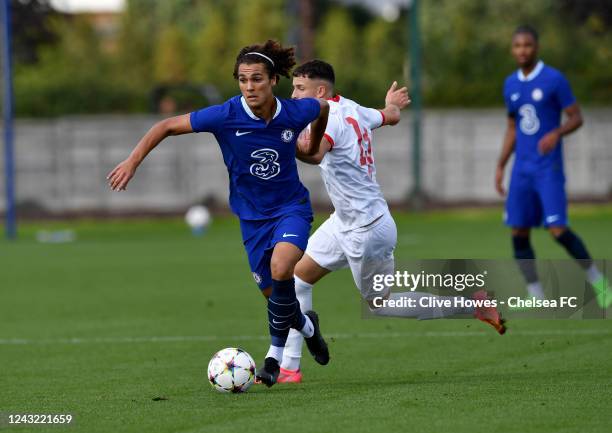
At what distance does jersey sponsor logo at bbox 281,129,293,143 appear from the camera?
8117mm

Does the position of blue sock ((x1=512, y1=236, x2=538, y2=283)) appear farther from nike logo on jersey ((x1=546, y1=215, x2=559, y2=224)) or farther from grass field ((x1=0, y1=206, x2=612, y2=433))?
grass field ((x1=0, y1=206, x2=612, y2=433))

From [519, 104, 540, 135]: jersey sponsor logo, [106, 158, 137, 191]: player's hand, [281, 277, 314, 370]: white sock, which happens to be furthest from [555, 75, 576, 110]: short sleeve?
[106, 158, 137, 191]: player's hand

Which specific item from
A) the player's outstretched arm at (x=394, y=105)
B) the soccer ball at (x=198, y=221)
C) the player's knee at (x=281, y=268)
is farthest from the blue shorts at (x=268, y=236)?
the soccer ball at (x=198, y=221)

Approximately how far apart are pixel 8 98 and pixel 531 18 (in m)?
28.0

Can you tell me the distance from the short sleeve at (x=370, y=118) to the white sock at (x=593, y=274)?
2850 millimetres

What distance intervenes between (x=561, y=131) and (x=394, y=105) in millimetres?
3604

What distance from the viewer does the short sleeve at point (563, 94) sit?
484 inches

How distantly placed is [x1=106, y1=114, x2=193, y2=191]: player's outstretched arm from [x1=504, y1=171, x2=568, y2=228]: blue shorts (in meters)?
5.22

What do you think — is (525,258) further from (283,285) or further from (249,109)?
(249,109)

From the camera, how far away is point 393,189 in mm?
32312

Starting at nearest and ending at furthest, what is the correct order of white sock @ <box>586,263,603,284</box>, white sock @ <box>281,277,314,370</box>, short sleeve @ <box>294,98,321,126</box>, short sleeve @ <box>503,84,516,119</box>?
1. short sleeve @ <box>294,98,321,126</box>
2. white sock @ <box>281,277,314,370</box>
3. white sock @ <box>586,263,603,284</box>
4. short sleeve @ <box>503,84,516,119</box>

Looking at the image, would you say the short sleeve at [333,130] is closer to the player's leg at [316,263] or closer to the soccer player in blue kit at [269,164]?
the soccer player in blue kit at [269,164]

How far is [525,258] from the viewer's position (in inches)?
490

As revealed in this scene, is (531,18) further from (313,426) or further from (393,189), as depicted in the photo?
(313,426)
